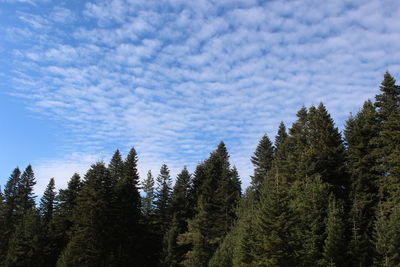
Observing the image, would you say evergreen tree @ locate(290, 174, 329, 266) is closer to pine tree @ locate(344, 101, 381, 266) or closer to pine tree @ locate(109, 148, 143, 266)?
pine tree @ locate(344, 101, 381, 266)

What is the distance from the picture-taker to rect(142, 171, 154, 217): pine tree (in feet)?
268

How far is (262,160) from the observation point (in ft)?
269

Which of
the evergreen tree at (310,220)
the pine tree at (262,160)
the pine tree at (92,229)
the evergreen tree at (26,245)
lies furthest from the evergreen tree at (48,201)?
the evergreen tree at (310,220)

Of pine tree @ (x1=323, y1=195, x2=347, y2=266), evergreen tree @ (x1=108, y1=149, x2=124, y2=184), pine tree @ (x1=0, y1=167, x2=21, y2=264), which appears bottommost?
pine tree @ (x1=323, y1=195, x2=347, y2=266)

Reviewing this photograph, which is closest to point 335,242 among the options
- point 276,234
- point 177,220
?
point 276,234

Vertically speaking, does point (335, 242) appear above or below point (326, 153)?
below

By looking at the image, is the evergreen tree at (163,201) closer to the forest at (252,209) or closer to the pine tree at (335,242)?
the forest at (252,209)

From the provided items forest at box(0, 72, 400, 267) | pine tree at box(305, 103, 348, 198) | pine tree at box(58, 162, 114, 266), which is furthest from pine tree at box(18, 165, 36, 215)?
pine tree at box(305, 103, 348, 198)

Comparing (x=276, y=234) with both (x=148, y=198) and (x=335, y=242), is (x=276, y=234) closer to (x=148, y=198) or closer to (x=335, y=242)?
(x=335, y=242)

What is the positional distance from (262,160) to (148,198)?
27578 mm

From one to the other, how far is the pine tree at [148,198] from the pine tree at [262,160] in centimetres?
2363

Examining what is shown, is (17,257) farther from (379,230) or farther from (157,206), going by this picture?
(379,230)

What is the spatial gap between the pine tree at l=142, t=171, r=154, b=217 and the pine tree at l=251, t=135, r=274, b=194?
23.6 meters

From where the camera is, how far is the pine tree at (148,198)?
81.8m
